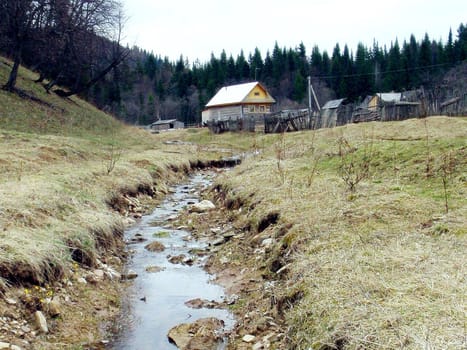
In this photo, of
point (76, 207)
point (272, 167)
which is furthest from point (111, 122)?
point (76, 207)

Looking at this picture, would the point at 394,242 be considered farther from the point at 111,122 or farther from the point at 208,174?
the point at 111,122

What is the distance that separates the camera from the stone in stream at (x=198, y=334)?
15.9 feet

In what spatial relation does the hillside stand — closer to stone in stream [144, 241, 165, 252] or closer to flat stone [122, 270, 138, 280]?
flat stone [122, 270, 138, 280]

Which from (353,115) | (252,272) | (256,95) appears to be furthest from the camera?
(256,95)

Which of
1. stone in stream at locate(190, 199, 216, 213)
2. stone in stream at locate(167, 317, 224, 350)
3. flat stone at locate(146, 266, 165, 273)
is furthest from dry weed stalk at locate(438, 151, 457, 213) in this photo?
stone in stream at locate(190, 199, 216, 213)

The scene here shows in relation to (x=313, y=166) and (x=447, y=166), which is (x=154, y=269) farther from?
(x=313, y=166)

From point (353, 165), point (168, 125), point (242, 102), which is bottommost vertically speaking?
point (353, 165)

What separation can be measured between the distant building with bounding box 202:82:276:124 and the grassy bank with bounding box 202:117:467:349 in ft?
158

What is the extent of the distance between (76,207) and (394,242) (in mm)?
5775

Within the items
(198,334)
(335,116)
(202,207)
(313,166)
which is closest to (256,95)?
(335,116)

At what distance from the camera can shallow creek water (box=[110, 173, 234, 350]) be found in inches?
206

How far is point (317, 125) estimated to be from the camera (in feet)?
94.4

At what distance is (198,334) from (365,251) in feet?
6.90

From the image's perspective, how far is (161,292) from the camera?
21.6 feet
